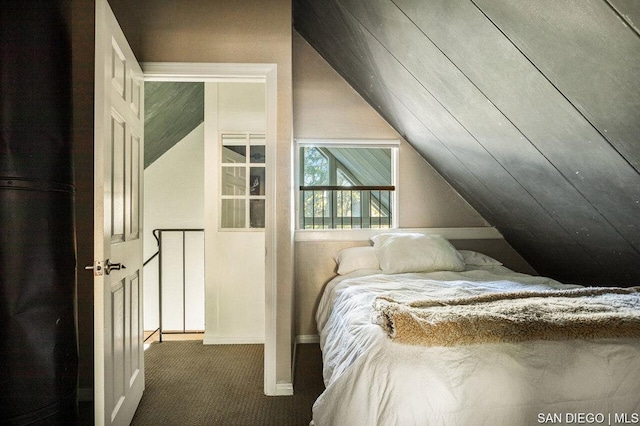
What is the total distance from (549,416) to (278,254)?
1610mm

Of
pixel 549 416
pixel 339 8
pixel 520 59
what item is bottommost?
pixel 549 416

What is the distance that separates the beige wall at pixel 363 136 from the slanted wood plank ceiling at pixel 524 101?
0.18 meters

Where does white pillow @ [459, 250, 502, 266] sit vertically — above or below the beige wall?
Answer: below

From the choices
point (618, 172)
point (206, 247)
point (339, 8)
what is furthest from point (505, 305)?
point (206, 247)

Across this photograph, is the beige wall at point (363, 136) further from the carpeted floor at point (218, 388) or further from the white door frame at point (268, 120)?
the white door frame at point (268, 120)

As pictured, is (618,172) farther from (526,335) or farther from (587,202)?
(526,335)

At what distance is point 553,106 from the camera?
163 cm

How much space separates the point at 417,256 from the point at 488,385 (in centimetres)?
162

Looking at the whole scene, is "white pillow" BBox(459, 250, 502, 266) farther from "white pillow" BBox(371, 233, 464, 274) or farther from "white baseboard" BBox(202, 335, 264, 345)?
"white baseboard" BBox(202, 335, 264, 345)

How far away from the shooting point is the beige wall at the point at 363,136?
3393 millimetres

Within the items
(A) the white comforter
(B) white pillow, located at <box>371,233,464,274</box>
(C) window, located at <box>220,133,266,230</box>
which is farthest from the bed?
(C) window, located at <box>220,133,266,230</box>

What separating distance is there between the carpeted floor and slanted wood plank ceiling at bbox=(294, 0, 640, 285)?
1730mm

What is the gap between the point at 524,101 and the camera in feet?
5.69

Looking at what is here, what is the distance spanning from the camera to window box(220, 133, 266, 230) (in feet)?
11.9
